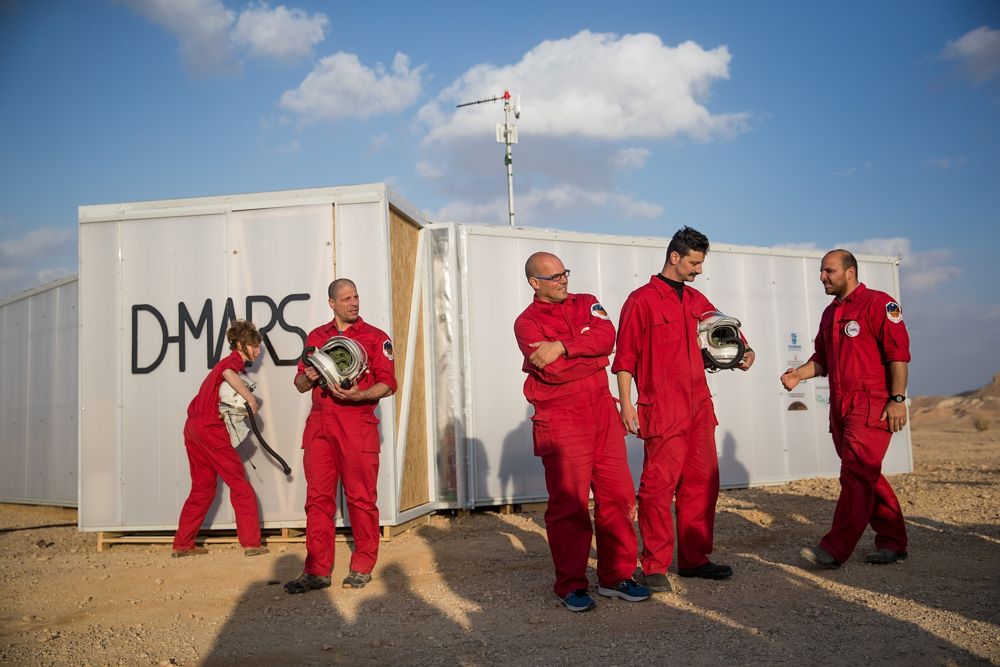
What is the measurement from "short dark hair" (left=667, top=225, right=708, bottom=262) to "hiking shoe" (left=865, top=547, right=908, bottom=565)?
2.35 metres

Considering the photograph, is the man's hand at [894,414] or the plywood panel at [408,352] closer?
the man's hand at [894,414]

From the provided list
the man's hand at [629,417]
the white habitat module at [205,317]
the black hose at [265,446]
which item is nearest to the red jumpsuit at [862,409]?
the man's hand at [629,417]

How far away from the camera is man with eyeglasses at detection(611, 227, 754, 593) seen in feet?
A: 16.3

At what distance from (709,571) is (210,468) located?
13.7 feet

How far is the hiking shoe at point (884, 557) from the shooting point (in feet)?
18.0

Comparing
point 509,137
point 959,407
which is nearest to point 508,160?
point 509,137

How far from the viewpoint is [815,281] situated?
10.8 m

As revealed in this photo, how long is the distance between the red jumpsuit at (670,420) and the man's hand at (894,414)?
116 cm

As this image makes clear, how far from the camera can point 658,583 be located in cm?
484

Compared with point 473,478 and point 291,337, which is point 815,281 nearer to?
point 473,478

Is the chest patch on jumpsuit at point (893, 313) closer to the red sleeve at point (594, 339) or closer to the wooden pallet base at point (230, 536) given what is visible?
the red sleeve at point (594, 339)

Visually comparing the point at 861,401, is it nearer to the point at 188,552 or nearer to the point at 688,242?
the point at 688,242

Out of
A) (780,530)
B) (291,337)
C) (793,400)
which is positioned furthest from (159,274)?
(793,400)

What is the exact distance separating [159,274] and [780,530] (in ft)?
19.5
